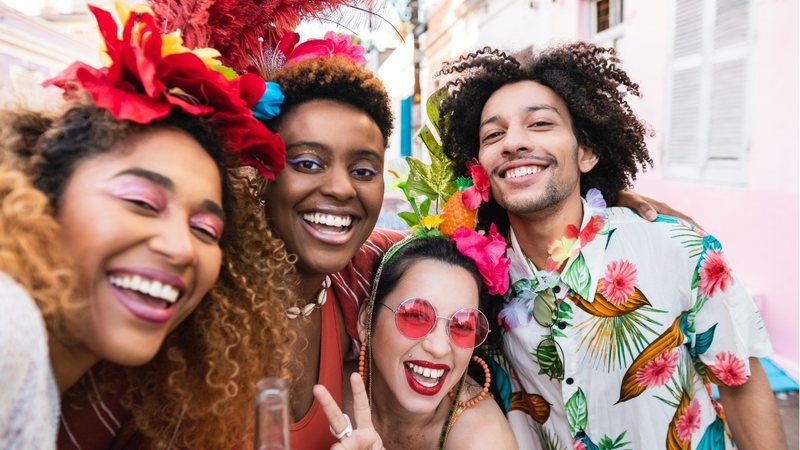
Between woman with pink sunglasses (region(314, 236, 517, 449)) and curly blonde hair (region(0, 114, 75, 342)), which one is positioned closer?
curly blonde hair (region(0, 114, 75, 342))

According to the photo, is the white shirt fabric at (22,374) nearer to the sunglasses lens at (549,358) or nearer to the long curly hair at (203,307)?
the long curly hair at (203,307)

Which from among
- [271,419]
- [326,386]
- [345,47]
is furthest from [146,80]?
[326,386]

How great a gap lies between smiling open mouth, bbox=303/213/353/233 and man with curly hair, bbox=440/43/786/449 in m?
0.78

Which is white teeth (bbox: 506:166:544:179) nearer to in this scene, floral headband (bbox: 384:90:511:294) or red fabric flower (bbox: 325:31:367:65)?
floral headband (bbox: 384:90:511:294)

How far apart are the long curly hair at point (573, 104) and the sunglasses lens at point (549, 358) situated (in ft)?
2.16

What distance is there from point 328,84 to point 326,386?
1.05 meters

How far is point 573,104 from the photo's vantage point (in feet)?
8.23

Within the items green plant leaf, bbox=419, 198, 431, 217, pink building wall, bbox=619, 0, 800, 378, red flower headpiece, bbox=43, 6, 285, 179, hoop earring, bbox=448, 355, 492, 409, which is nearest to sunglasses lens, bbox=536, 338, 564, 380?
hoop earring, bbox=448, 355, 492, 409

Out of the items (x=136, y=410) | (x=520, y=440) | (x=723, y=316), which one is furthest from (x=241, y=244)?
(x=723, y=316)

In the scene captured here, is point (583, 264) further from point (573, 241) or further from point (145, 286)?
point (145, 286)

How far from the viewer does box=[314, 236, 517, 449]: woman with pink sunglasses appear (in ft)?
6.49

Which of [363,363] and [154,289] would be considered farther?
[363,363]

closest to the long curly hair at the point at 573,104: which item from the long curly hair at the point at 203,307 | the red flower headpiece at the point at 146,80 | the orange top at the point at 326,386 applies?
the orange top at the point at 326,386

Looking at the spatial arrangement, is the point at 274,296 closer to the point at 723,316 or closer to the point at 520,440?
the point at 520,440
